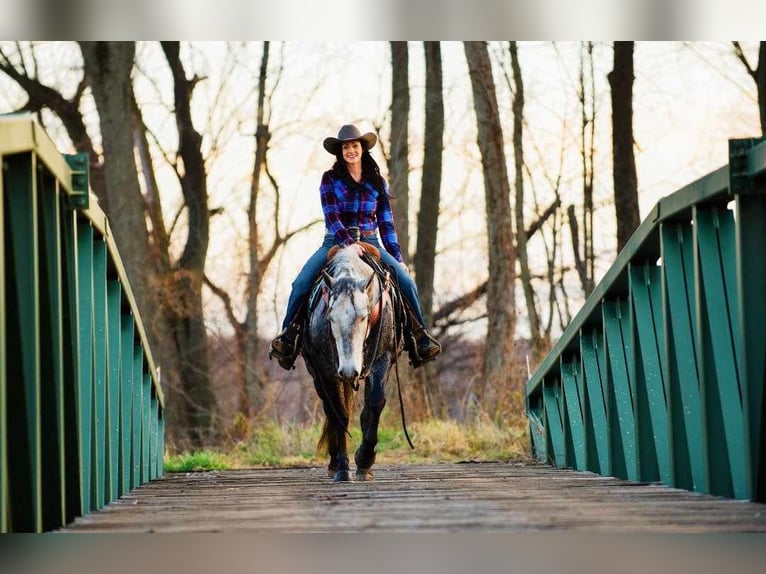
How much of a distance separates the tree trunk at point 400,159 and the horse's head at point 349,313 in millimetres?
6712

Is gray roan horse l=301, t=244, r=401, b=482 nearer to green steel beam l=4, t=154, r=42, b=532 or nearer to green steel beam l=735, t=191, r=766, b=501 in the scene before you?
green steel beam l=735, t=191, r=766, b=501

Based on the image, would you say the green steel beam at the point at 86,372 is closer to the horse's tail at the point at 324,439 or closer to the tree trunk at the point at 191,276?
the horse's tail at the point at 324,439

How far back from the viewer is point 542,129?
14.6 m

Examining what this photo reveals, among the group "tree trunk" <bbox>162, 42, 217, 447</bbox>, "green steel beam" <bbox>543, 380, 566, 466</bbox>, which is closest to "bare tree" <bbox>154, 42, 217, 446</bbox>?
"tree trunk" <bbox>162, 42, 217, 447</bbox>

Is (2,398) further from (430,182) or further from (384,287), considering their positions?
(430,182)

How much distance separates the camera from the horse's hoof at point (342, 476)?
21.7 ft

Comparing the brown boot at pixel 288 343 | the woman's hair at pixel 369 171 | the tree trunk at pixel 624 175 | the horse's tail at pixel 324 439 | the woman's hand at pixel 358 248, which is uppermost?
the tree trunk at pixel 624 175

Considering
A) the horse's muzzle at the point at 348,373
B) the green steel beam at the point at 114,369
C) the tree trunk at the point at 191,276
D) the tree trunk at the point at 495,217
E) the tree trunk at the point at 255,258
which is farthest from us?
the tree trunk at the point at 255,258

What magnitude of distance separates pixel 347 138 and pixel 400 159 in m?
6.26

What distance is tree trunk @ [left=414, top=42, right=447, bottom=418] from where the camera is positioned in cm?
1366

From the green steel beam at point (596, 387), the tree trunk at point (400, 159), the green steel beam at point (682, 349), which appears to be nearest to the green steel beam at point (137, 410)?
the green steel beam at point (596, 387)

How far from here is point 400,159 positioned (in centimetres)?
1323

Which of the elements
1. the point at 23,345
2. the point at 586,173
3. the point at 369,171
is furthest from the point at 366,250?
the point at 586,173
